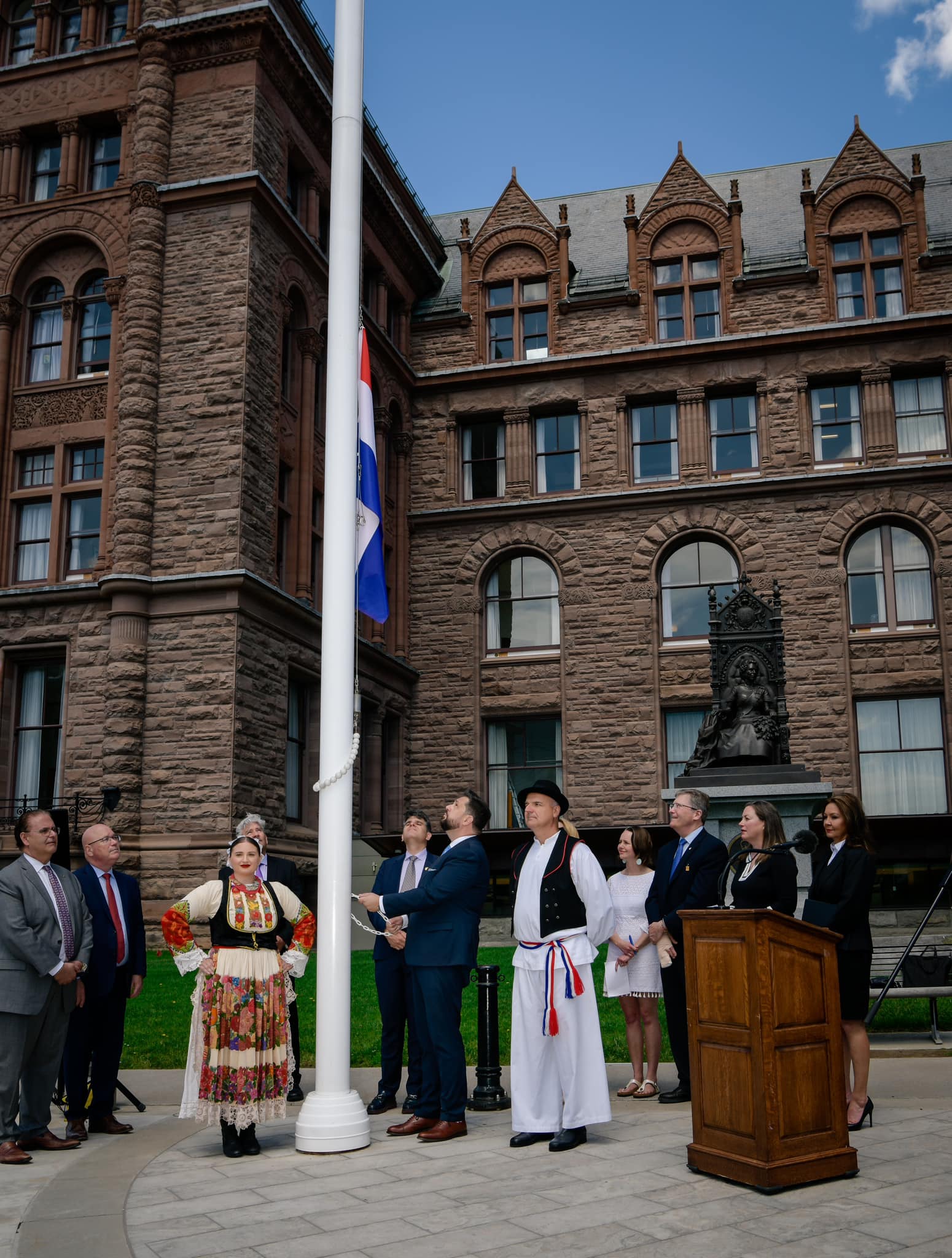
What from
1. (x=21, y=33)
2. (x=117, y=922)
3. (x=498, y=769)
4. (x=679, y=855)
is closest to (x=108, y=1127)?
(x=117, y=922)

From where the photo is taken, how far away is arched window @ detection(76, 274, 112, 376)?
25.9 meters

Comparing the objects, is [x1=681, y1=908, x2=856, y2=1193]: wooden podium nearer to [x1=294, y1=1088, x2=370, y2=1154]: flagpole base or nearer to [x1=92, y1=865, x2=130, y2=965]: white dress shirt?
[x1=294, y1=1088, x2=370, y2=1154]: flagpole base

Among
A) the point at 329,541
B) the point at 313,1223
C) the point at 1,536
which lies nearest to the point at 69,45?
the point at 1,536

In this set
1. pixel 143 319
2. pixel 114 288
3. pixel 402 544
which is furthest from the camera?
pixel 402 544

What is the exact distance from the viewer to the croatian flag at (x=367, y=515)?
899 cm

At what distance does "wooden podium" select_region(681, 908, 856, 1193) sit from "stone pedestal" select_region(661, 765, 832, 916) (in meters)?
7.89

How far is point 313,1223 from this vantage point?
19.0ft

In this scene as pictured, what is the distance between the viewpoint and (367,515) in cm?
910

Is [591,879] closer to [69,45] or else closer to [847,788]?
[847,788]

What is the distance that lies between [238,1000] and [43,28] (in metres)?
26.7

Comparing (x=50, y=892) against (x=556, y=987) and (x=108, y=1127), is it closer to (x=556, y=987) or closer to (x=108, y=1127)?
(x=108, y=1127)

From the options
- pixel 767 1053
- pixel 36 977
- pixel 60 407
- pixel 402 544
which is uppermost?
pixel 60 407

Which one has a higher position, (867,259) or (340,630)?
(867,259)

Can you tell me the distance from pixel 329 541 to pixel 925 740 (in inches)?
943
